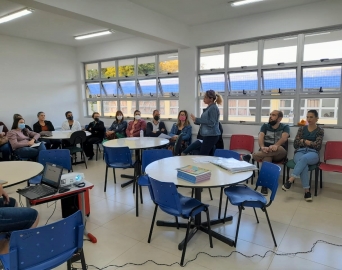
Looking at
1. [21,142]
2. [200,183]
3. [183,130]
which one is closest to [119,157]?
[200,183]

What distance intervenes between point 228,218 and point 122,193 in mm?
1816

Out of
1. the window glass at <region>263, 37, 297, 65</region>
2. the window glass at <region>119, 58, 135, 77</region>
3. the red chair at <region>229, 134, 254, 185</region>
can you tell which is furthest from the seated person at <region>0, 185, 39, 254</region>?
the window glass at <region>119, 58, 135, 77</region>

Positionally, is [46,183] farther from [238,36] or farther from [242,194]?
[238,36]

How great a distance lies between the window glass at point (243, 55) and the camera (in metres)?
5.13

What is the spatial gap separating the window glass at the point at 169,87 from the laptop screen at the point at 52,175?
4.36m

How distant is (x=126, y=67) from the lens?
726 cm

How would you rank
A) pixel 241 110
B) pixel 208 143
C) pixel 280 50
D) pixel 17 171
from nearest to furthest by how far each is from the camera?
pixel 17 171
pixel 208 143
pixel 280 50
pixel 241 110

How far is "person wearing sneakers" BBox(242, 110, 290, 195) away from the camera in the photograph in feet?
14.4

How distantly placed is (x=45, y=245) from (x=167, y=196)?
1.09 m

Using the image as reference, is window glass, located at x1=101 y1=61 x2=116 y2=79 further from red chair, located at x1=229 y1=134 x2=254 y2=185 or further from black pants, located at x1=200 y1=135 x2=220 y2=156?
black pants, located at x1=200 y1=135 x2=220 y2=156

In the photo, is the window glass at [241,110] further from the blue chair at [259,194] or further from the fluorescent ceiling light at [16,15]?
the fluorescent ceiling light at [16,15]

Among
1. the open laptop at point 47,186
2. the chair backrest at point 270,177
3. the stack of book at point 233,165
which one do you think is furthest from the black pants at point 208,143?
the open laptop at point 47,186

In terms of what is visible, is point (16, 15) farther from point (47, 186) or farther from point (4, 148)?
point (47, 186)

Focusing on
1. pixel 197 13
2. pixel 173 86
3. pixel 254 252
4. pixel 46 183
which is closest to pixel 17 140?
pixel 46 183
